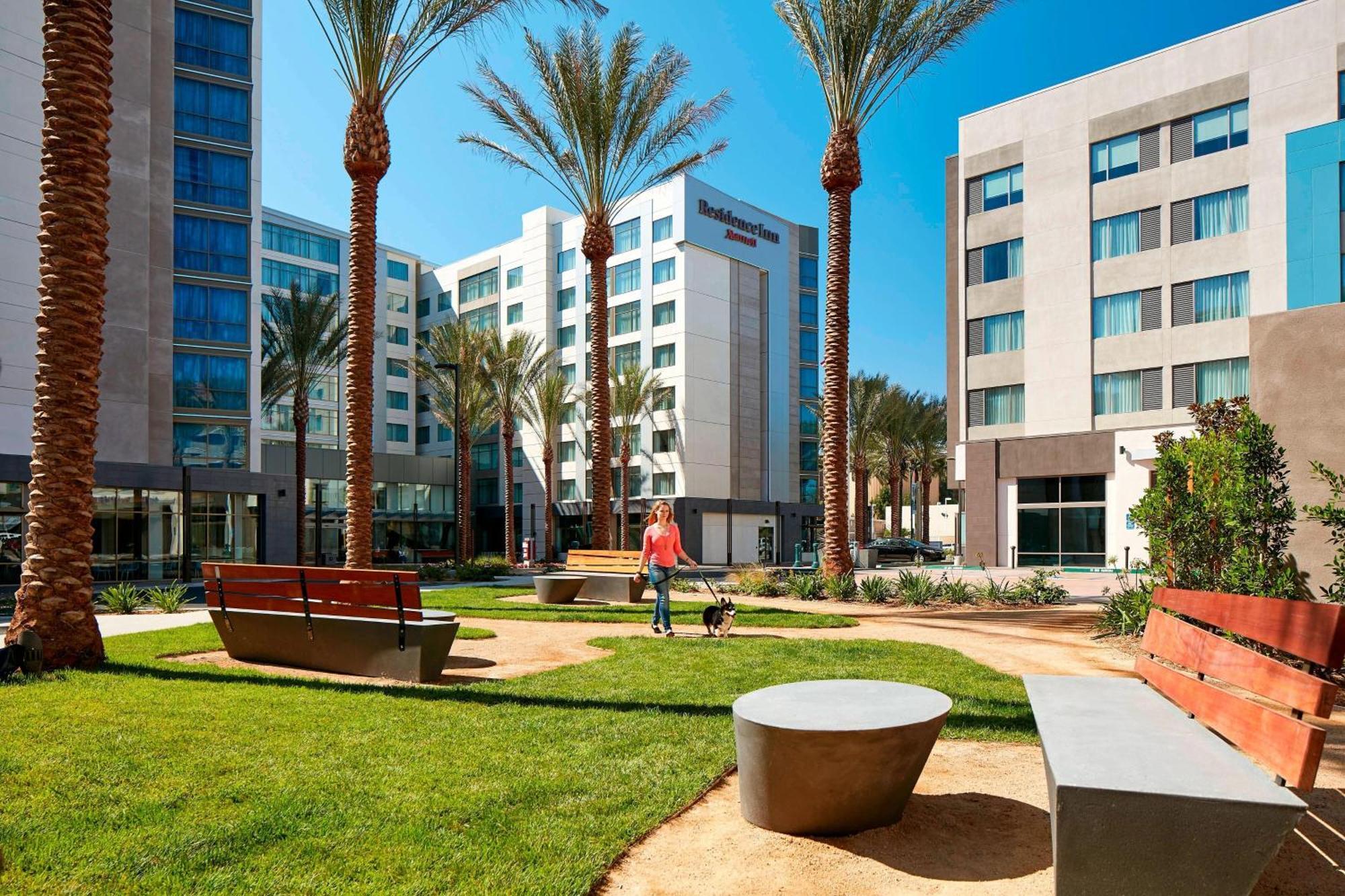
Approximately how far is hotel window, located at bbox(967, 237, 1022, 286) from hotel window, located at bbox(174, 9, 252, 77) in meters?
34.5

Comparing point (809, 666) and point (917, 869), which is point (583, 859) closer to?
point (917, 869)

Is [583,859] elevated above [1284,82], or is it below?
below

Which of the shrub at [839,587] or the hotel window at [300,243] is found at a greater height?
the hotel window at [300,243]

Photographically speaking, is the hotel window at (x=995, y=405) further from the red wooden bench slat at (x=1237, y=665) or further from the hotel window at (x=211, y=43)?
the hotel window at (x=211, y=43)

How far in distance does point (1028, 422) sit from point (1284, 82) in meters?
15.3

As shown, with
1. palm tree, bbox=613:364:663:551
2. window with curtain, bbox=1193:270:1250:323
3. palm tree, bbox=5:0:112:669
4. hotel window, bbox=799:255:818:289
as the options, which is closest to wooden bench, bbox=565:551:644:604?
palm tree, bbox=5:0:112:669

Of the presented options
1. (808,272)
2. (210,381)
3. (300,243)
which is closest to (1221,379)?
(808,272)

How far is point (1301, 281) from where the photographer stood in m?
32.3

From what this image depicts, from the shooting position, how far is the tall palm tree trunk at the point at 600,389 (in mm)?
26469

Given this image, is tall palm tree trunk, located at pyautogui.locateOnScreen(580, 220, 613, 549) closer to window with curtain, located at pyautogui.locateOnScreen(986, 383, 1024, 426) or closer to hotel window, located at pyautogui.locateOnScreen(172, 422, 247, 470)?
window with curtain, located at pyautogui.locateOnScreen(986, 383, 1024, 426)

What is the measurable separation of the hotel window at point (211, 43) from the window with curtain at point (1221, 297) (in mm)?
→ 41893

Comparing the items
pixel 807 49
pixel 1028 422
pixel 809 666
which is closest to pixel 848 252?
pixel 807 49

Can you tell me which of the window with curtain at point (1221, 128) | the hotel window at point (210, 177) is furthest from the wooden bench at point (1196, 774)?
the hotel window at point (210, 177)

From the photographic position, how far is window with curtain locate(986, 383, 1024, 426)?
40.5 meters
